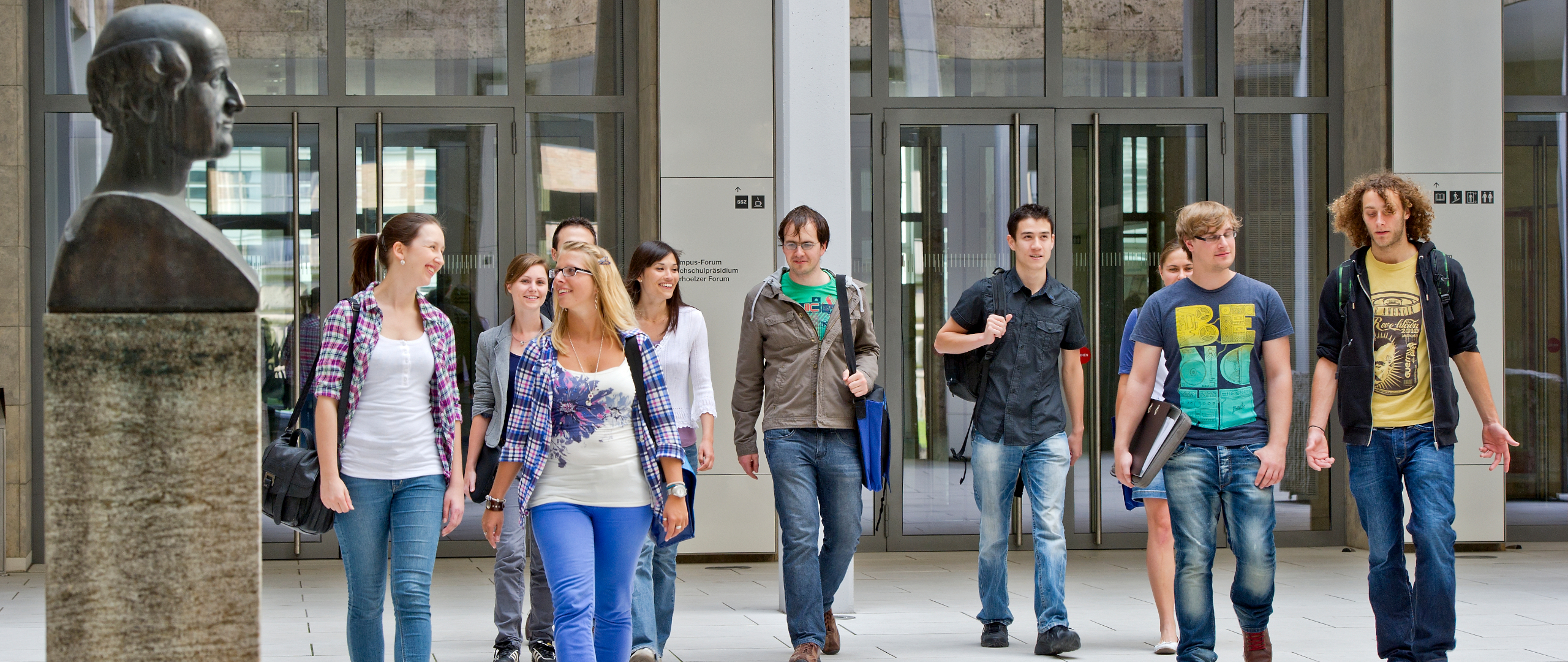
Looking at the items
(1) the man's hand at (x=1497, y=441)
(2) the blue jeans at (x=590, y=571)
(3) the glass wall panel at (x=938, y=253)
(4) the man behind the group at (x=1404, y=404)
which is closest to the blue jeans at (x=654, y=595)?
(2) the blue jeans at (x=590, y=571)

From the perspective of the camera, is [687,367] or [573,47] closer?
[687,367]

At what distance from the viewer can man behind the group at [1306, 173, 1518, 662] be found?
486 cm

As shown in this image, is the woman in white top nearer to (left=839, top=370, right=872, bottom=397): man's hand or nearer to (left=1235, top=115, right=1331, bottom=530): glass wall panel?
(left=839, top=370, right=872, bottom=397): man's hand

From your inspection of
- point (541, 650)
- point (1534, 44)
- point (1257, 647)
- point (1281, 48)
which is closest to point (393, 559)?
point (541, 650)

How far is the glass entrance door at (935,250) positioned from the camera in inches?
360

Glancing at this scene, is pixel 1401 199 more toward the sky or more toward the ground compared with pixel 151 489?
more toward the sky

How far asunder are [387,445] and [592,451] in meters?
0.66

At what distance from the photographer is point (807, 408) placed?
5504 mm

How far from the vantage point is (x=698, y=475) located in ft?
28.1

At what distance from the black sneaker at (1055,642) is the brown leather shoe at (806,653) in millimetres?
1011

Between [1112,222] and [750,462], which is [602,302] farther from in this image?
[1112,222]

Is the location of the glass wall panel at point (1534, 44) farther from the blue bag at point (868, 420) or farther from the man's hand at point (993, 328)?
the blue bag at point (868, 420)

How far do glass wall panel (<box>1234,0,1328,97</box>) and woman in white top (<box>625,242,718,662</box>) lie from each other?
17.5ft

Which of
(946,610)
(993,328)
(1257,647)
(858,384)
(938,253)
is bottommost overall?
(946,610)
